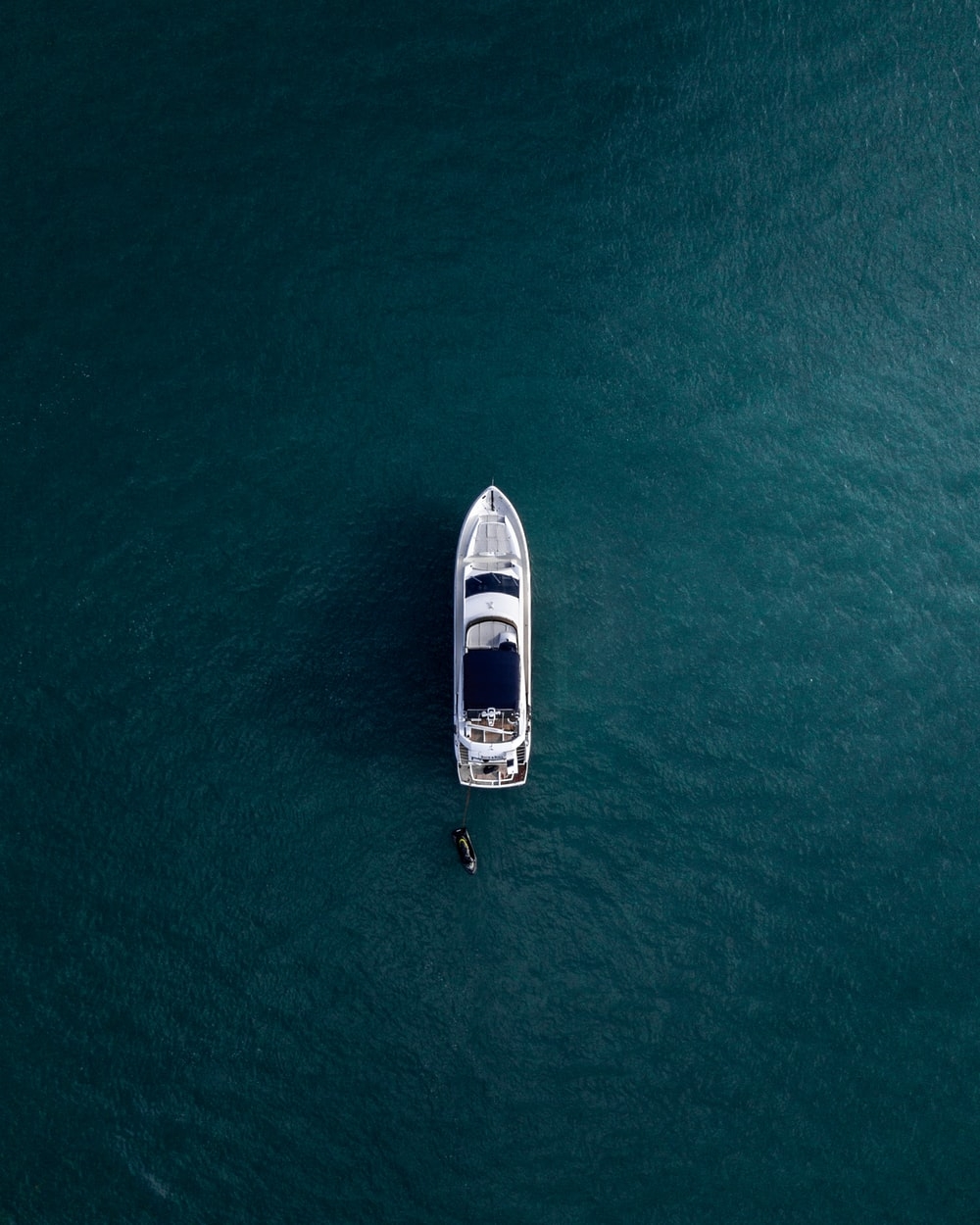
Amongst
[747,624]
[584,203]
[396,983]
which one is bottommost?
[396,983]

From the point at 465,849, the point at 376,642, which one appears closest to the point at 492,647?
the point at 376,642

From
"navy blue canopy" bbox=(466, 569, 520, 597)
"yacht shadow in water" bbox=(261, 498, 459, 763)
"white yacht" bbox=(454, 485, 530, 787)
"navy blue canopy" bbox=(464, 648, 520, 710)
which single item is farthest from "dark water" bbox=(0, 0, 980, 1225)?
"navy blue canopy" bbox=(464, 648, 520, 710)

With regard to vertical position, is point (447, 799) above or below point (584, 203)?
below

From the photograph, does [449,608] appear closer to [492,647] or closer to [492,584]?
[492,584]

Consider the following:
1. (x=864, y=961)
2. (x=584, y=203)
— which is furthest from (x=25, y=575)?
(x=864, y=961)

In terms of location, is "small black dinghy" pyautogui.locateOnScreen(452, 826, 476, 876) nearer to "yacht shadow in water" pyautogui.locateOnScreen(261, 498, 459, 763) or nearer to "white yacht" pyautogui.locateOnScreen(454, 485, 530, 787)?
"white yacht" pyautogui.locateOnScreen(454, 485, 530, 787)

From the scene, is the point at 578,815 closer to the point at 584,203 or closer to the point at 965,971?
the point at 965,971
